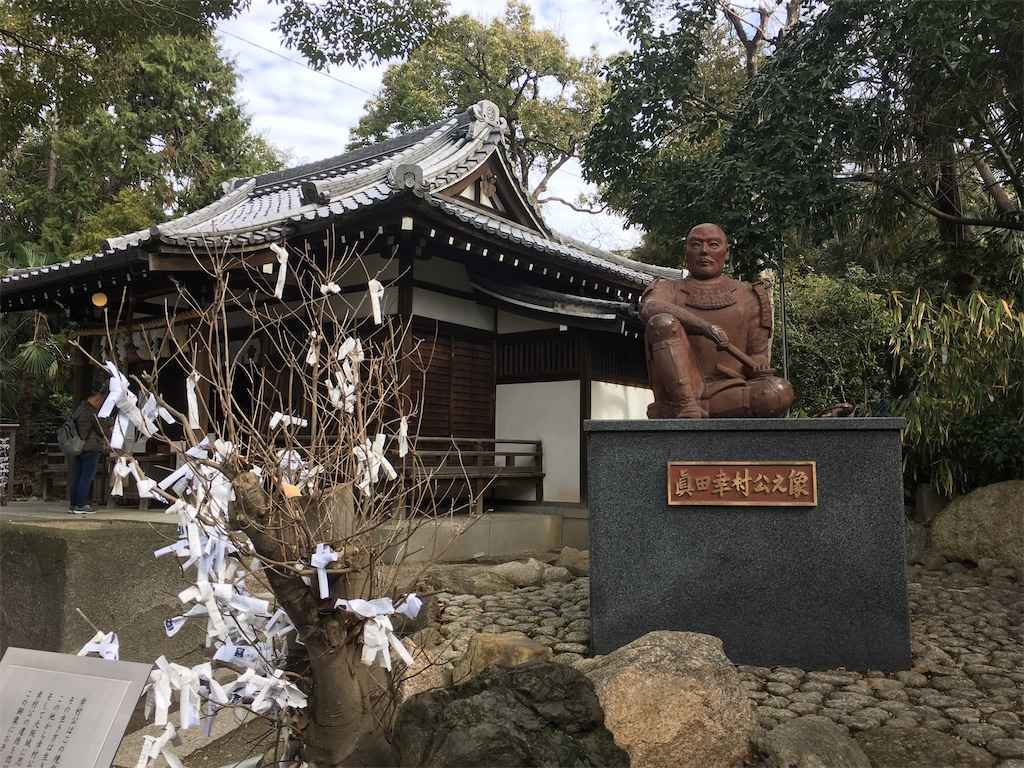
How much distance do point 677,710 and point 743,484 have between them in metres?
1.69

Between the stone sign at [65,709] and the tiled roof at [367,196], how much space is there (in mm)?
4728

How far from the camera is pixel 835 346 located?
13297mm

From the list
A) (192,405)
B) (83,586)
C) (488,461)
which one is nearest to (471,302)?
(488,461)

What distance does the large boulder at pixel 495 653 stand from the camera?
358cm

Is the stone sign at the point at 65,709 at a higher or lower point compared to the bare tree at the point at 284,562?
lower

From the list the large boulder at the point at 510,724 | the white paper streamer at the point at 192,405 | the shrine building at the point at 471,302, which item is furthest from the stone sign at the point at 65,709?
the shrine building at the point at 471,302

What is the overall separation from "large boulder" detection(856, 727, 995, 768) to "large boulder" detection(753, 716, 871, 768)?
10 cm

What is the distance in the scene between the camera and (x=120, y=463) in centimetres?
199

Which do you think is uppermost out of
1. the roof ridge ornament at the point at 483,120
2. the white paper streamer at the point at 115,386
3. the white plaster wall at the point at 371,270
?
the roof ridge ornament at the point at 483,120

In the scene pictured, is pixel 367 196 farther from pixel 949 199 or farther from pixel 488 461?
pixel 949 199

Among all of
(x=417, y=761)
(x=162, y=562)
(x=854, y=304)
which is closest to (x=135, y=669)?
(x=417, y=761)

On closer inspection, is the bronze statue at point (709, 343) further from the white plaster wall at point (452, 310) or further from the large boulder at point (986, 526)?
the white plaster wall at point (452, 310)

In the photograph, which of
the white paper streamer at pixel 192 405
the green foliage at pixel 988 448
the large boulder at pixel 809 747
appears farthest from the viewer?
the green foliage at pixel 988 448

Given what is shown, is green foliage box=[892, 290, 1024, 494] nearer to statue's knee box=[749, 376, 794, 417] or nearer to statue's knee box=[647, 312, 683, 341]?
A: statue's knee box=[749, 376, 794, 417]
